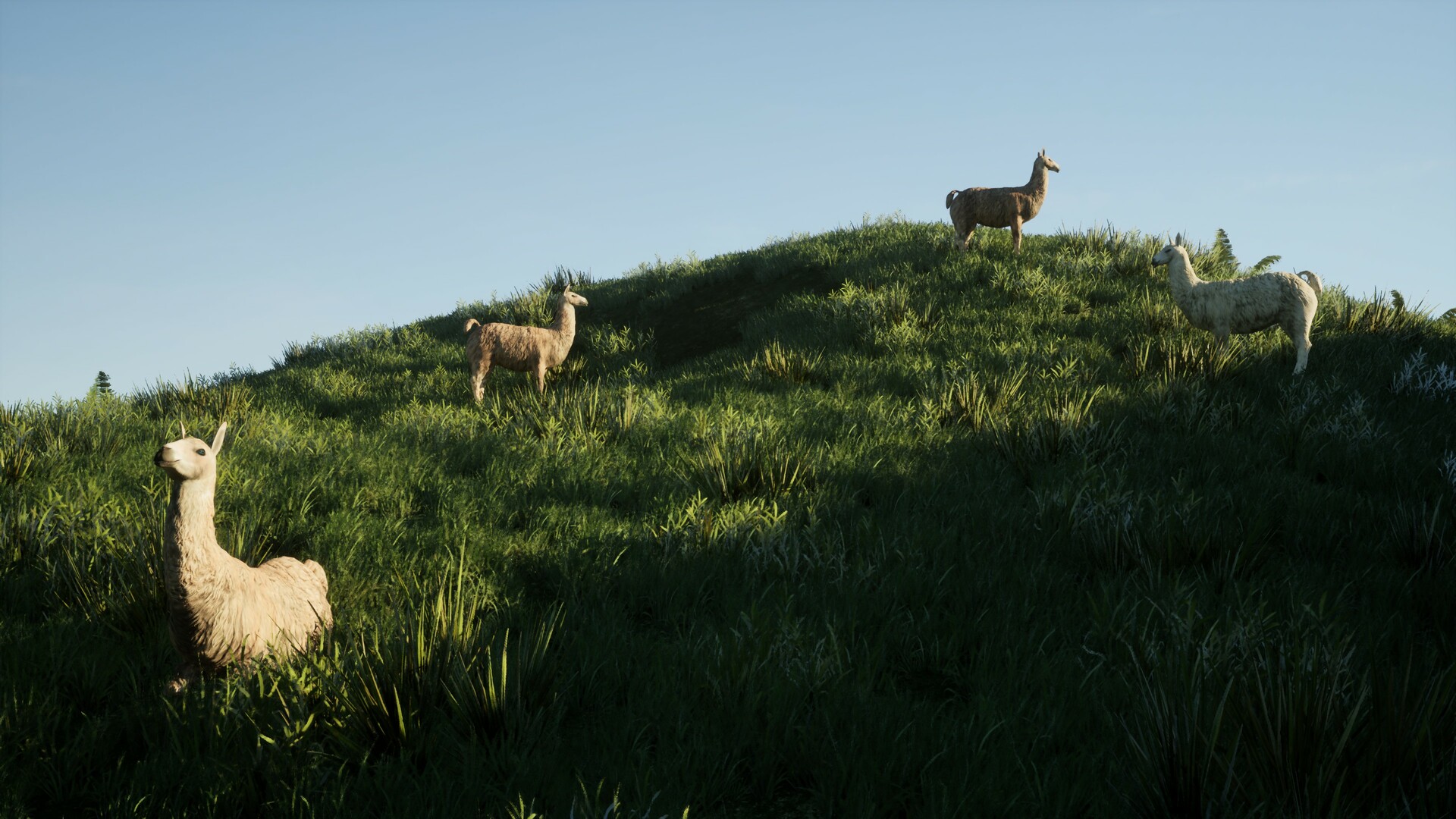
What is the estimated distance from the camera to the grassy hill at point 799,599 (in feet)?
7.70

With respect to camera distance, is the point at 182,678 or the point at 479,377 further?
the point at 479,377

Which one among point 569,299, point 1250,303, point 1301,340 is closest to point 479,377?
point 569,299

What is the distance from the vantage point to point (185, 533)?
2744 millimetres

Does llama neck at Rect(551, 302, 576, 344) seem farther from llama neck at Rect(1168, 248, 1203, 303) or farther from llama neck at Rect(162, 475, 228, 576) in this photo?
llama neck at Rect(162, 475, 228, 576)

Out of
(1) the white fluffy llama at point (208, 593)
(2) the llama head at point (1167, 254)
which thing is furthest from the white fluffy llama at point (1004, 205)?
(1) the white fluffy llama at point (208, 593)

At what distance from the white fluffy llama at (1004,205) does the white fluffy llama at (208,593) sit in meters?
10.6

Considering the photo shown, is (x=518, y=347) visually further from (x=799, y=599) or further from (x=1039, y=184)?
(x=1039, y=184)

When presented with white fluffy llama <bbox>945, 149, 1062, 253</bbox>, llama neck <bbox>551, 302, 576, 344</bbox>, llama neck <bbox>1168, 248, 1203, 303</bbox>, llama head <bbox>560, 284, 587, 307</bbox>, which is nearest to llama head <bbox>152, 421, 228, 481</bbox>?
llama neck <bbox>551, 302, 576, 344</bbox>

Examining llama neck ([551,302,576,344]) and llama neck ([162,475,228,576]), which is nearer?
llama neck ([162,475,228,576])

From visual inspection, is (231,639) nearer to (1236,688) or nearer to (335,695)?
(335,695)

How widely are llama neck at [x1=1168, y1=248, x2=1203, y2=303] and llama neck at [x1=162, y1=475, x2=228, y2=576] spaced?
8.13 meters

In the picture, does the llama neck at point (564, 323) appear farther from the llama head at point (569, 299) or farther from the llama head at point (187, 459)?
the llama head at point (187, 459)

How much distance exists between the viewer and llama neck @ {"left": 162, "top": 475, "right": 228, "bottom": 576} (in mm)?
2738

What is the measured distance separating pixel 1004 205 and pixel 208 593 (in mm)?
11005
